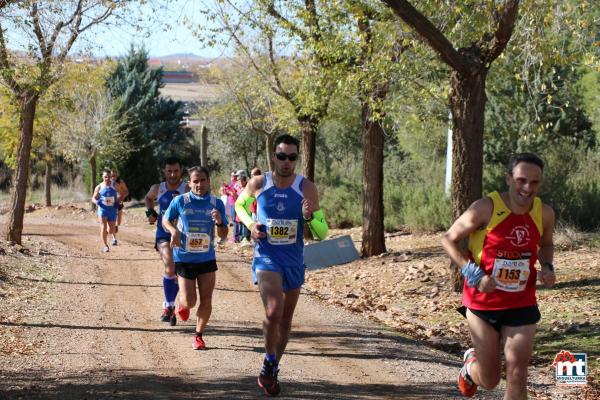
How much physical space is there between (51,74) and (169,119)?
112 ft

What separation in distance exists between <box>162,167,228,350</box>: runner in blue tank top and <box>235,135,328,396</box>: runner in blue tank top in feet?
6.12

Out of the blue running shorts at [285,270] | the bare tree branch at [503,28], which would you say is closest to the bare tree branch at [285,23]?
the bare tree branch at [503,28]

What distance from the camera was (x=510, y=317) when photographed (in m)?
6.41

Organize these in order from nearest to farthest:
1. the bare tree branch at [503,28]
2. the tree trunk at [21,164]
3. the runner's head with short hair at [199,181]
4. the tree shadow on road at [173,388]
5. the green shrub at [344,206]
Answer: the tree shadow on road at [173,388] → the runner's head with short hair at [199,181] → the bare tree branch at [503,28] → the tree trunk at [21,164] → the green shrub at [344,206]

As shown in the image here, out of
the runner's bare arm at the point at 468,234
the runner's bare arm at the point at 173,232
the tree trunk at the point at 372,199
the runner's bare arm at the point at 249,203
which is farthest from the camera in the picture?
the tree trunk at the point at 372,199

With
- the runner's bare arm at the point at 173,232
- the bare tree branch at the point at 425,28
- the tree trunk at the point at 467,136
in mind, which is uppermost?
the bare tree branch at the point at 425,28

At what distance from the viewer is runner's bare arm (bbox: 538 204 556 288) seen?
21.3ft

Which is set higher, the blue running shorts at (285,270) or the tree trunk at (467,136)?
the tree trunk at (467,136)

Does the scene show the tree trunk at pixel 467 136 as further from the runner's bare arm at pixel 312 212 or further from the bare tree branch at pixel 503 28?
the runner's bare arm at pixel 312 212

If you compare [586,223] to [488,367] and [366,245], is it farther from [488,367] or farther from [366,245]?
[488,367]

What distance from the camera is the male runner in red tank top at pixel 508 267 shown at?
6.30m

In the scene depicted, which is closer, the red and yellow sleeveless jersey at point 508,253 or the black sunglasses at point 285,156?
the red and yellow sleeveless jersey at point 508,253

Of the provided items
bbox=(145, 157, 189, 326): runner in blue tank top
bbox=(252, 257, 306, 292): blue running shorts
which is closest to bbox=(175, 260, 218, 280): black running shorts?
bbox=(145, 157, 189, 326): runner in blue tank top

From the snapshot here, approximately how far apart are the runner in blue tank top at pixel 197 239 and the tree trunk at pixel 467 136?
4706mm
